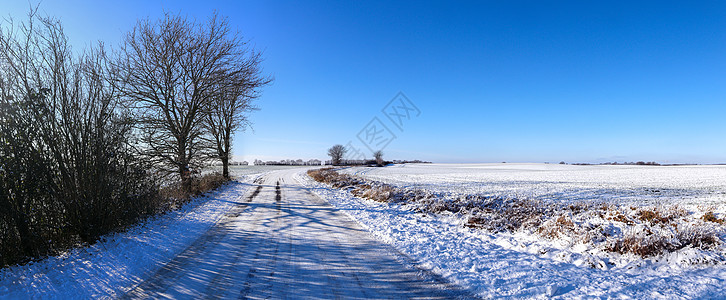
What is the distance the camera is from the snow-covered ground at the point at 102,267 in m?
3.74

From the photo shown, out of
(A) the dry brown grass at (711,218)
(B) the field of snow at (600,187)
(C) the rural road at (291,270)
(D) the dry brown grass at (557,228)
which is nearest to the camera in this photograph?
(C) the rural road at (291,270)

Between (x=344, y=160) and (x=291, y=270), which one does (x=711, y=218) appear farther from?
(x=344, y=160)

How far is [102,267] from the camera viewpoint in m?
4.55

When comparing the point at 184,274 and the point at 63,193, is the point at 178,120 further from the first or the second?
the point at 184,274

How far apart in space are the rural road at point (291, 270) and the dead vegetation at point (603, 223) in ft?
11.2

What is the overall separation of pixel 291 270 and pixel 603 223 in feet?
21.4

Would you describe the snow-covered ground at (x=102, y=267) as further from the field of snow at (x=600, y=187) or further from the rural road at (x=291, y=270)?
the field of snow at (x=600, y=187)

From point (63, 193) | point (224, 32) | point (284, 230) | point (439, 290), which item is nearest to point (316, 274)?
point (439, 290)

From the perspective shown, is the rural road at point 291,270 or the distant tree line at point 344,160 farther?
the distant tree line at point 344,160

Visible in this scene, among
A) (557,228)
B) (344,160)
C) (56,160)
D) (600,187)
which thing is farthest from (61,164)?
(344,160)

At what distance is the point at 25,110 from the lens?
→ 486cm

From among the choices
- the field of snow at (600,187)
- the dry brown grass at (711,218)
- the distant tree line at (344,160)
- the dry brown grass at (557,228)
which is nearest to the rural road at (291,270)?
the dry brown grass at (557,228)

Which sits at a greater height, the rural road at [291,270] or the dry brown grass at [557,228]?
the dry brown grass at [557,228]

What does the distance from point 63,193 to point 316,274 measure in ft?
17.1
